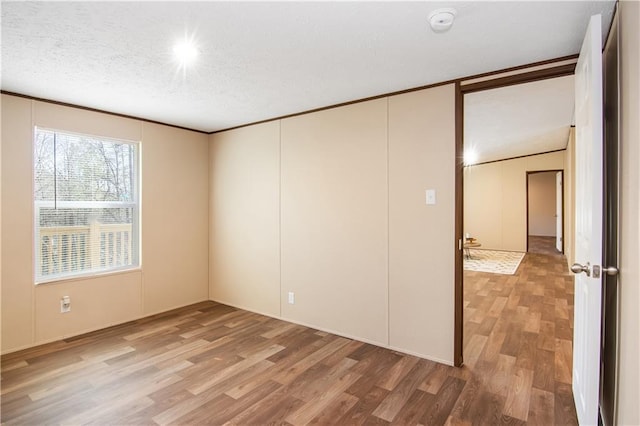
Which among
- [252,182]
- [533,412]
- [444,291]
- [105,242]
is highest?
[252,182]

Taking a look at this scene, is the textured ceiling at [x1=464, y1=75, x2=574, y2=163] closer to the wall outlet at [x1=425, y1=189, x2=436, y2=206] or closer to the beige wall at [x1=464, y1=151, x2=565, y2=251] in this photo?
the wall outlet at [x1=425, y1=189, x2=436, y2=206]

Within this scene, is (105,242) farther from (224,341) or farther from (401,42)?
(401,42)

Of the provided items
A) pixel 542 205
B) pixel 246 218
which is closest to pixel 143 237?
pixel 246 218

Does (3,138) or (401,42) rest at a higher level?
(401,42)

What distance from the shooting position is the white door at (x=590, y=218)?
5.38 feet

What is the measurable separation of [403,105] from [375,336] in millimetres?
2147

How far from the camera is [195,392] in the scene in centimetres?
245

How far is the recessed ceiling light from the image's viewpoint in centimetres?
219

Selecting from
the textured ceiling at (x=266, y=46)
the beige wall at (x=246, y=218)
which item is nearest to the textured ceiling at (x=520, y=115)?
the textured ceiling at (x=266, y=46)

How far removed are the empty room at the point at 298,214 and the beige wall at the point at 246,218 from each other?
3 cm

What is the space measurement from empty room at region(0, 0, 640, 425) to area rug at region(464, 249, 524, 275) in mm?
1824

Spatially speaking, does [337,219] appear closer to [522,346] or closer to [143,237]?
[522,346]

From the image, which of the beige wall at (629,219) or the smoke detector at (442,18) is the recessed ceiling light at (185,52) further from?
the beige wall at (629,219)

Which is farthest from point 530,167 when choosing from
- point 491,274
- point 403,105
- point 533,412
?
point 533,412
